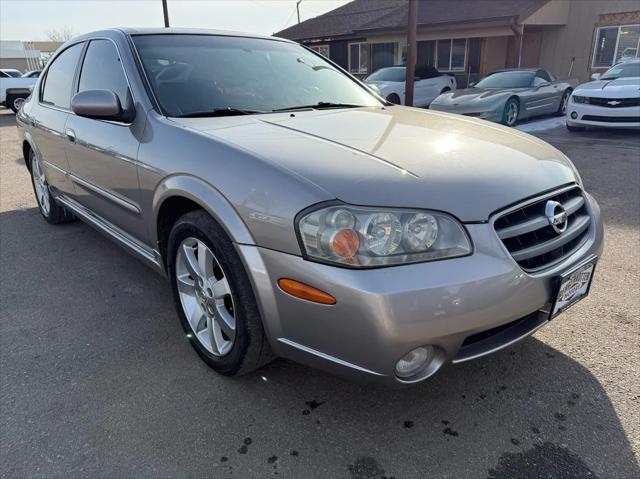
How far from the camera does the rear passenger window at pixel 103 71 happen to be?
9.40 ft

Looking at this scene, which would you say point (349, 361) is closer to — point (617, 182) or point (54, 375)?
point (54, 375)

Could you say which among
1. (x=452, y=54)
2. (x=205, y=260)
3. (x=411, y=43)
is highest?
(x=411, y=43)

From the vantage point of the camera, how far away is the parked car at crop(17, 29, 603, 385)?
67.7 inches

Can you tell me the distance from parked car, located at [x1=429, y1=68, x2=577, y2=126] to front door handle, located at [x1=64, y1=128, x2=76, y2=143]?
7.91 meters

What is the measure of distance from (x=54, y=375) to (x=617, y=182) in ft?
20.3

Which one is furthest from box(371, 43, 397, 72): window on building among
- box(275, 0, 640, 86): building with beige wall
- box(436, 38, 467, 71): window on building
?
box(436, 38, 467, 71): window on building

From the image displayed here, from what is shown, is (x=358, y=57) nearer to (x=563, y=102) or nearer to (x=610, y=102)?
(x=563, y=102)

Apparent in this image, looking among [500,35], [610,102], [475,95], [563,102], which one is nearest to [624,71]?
[610,102]

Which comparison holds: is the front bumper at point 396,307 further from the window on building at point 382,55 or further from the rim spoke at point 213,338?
the window on building at point 382,55

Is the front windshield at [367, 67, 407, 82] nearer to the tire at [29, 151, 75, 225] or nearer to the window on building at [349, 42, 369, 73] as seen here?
the window on building at [349, 42, 369, 73]

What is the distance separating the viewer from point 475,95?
33.0 ft

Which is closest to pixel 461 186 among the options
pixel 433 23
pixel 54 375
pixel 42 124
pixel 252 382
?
pixel 252 382

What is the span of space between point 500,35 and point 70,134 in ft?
51.2

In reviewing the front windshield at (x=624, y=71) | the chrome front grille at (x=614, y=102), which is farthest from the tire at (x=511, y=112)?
the front windshield at (x=624, y=71)
